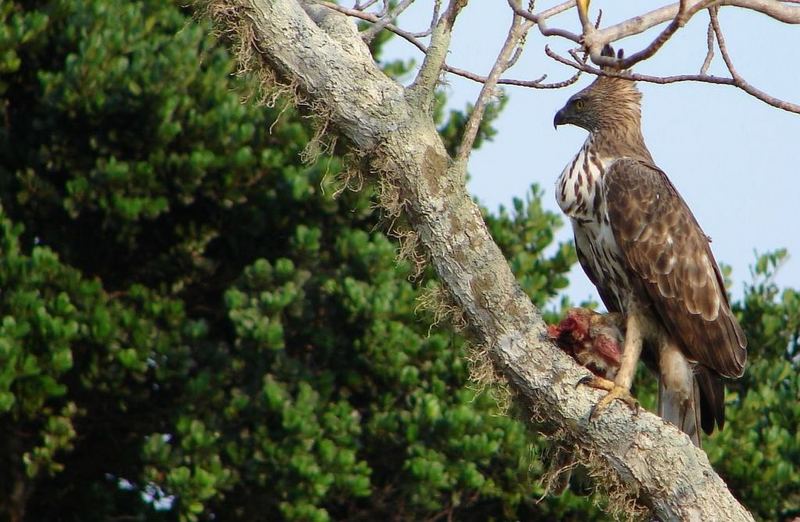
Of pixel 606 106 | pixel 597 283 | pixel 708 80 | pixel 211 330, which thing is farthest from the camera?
pixel 211 330

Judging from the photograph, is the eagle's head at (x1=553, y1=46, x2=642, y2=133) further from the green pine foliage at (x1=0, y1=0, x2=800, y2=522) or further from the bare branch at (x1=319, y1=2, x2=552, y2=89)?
the green pine foliage at (x1=0, y1=0, x2=800, y2=522)

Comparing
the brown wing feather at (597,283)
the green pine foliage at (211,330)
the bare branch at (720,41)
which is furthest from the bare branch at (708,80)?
the green pine foliage at (211,330)

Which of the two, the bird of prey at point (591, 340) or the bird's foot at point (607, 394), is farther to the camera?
the bird of prey at point (591, 340)

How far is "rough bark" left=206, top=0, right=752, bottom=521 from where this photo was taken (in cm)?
404

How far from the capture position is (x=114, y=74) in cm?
837

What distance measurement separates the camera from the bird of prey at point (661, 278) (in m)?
5.19

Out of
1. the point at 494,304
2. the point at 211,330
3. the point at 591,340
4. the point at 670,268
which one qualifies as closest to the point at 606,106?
the point at 670,268

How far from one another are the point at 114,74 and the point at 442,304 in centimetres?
482

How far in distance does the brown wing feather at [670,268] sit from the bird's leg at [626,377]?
0.41 ft

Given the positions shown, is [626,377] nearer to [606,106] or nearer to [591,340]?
[591,340]

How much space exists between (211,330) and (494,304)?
5629 millimetres

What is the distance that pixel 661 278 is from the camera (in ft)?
17.1

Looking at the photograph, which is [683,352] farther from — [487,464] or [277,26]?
[487,464]

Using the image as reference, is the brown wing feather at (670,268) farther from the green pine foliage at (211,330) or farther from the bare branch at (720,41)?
the green pine foliage at (211,330)
